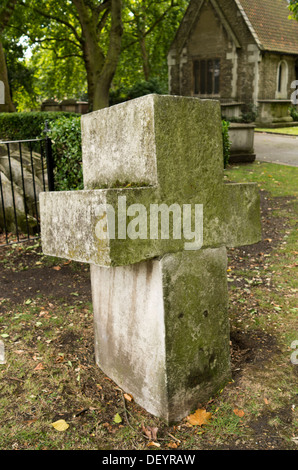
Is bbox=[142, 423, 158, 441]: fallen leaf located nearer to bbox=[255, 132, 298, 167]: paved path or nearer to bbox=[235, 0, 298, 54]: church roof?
bbox=[255, 132, 298, 167]: paved path

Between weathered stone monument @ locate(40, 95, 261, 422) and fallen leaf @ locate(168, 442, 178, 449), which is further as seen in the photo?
fallen leaf @ locate(168, 442, 178, 449)

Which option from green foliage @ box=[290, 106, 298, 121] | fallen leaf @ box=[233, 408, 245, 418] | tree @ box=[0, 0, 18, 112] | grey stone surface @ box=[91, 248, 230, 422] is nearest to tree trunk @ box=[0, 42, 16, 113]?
tree @ box=[0, 0, 18, 112]

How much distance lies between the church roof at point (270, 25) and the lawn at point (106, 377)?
21.8 metres

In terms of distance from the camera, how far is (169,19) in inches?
1008

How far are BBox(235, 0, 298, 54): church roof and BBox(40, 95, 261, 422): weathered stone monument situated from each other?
2282 cm

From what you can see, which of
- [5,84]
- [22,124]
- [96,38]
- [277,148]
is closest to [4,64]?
[5,84]

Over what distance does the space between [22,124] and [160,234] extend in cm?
854

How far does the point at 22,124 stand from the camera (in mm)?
9891

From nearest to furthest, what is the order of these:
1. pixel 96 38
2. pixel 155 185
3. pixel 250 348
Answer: pixel 155 185 → pixel 250 348 → pixel 96 38

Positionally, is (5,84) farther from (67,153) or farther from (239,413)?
(239,413)

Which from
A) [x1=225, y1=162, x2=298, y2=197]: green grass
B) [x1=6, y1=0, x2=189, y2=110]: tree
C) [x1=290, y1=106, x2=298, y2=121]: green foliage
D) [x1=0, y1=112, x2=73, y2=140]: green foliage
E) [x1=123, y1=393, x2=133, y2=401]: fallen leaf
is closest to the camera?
[x1=123, y1=393, x2=133, y2=401]: fallen leaf

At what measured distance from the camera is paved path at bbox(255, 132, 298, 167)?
499 inches

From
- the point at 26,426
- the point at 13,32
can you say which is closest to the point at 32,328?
the point at 26,426

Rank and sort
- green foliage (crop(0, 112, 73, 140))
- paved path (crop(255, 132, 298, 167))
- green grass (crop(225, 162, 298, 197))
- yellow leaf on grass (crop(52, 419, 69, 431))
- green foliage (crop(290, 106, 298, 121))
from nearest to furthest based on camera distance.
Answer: yellow leaf on grass (crop(52, 419, 69, 431)) → green grass (crop(225, 162, 298, 197)) → green foliage (crop(0, 112, 73, 140)) → paved path (crop(255, 132, 298, 167)) → green foliage (crop(290, 106, 298, 121))
